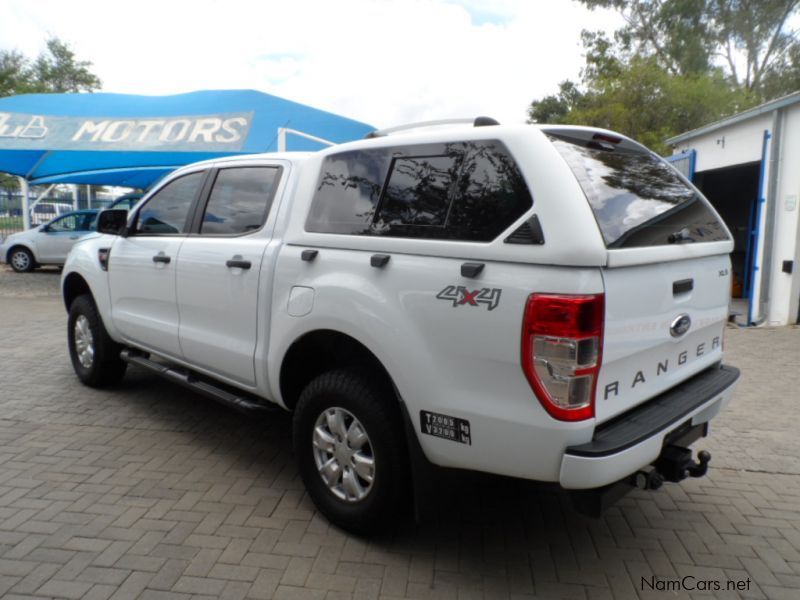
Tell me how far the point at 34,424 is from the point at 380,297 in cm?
338

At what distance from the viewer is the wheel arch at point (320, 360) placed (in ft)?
9.84

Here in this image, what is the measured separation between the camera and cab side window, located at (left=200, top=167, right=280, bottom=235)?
368cm

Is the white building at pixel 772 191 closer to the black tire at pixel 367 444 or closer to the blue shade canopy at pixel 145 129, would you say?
the blue shade canopy at pixel 145 129

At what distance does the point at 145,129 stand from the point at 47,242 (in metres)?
4.77

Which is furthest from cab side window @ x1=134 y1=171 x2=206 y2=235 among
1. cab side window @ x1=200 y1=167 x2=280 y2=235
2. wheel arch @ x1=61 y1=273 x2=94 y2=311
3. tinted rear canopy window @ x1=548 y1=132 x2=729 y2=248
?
tinted rear canopy window @ x1=548 y1=132 x2=729 y2=248

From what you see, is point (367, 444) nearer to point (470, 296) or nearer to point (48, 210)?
point (470, 296)

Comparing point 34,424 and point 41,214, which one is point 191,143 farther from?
point 41,214

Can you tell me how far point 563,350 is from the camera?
225cm

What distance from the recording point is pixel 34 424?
4.63 m

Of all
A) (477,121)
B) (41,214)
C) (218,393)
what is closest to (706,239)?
(477,121)

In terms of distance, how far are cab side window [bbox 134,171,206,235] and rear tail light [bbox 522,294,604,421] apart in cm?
283

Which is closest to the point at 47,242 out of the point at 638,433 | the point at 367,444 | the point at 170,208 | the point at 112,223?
the point at 112,223

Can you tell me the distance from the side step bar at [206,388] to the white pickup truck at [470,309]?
0.09ft

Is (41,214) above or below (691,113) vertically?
below
